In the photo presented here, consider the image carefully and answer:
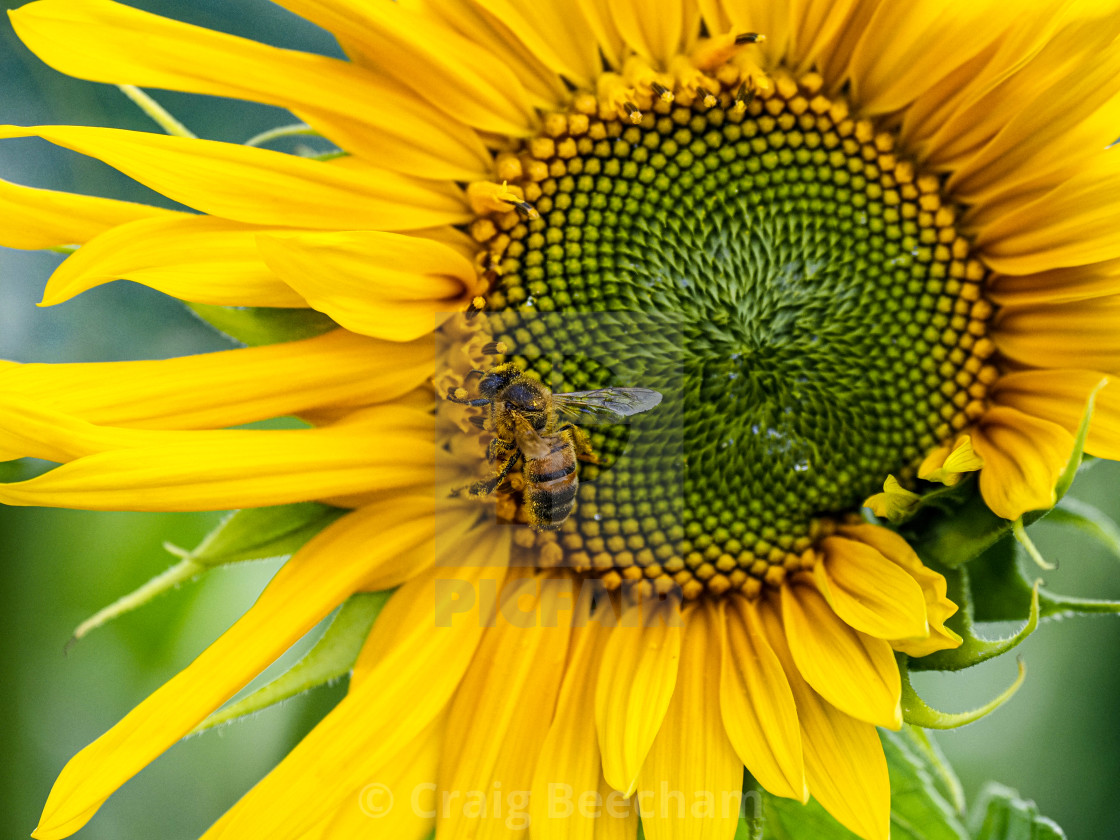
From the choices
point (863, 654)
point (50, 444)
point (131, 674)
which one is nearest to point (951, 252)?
point (863, 654)

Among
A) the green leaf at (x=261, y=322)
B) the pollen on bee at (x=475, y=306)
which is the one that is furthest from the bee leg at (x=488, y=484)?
the green leaf at (x=261, y=322)

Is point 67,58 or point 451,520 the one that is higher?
point 67,58

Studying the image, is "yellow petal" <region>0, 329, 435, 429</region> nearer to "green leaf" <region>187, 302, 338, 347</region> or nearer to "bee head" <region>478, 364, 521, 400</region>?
"green leaf" <region>187, 302, 338, 347</region>

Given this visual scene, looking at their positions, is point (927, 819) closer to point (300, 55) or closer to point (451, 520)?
point (451, 520)

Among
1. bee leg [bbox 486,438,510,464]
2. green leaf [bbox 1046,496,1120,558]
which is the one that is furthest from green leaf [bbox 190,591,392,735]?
green leaf [bbox 1046,496,1120,558]

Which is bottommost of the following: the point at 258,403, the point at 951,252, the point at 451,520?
the point at 451,520

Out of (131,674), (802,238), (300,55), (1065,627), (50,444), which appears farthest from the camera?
(1065,627)

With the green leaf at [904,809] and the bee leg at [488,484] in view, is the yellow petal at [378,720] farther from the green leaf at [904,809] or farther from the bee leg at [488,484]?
the green leaf at [904,809]
